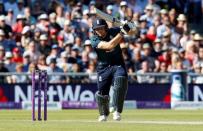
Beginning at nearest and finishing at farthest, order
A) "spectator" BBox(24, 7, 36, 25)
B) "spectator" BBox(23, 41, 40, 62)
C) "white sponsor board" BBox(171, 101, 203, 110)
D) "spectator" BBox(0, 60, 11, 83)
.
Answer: "white sponsor board" BBox(171, 101, 203, 110), "spectator" BBox(0, 60, 11, 83), "spectator" BBox(23, 41, 40, 62), "spectator" BBox(24, 7, 36, 25)

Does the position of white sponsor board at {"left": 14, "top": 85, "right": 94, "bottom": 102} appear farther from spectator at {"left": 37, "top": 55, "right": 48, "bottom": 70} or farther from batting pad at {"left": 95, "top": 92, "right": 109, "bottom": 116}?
batting pad at {"left": 95, "top": 92, "right": 109, "bottom": 116}

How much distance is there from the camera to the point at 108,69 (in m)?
14.2

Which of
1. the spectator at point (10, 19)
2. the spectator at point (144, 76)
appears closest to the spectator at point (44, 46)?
the spectator at point (10, 19)

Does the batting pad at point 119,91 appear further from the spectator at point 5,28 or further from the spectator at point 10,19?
the spectator at point 10,19

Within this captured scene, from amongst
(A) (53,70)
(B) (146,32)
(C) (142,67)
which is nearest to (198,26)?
(B) (146,32)

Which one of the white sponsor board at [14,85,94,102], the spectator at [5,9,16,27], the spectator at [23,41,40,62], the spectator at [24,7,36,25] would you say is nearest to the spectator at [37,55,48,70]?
the spectator at [23,41,40,62]

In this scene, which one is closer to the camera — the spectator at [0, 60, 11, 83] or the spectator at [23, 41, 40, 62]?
the spectator at [0, 60, 11, 83]

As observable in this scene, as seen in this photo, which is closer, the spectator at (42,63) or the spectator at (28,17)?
the spectator at (42,63)

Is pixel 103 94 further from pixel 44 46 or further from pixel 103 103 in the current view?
pixel 44 46

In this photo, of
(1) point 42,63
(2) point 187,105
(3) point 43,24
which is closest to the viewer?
(2) point 187,105

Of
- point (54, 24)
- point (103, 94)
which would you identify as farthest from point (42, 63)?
point (103, 94)

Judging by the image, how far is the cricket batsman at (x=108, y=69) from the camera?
14.0 m

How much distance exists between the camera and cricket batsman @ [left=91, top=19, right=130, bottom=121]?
1398cm

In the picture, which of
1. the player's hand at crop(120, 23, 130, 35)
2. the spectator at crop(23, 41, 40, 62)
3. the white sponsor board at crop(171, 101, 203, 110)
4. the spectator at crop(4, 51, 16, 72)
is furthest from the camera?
the spectator at crop(23, 41, 40, 62)
